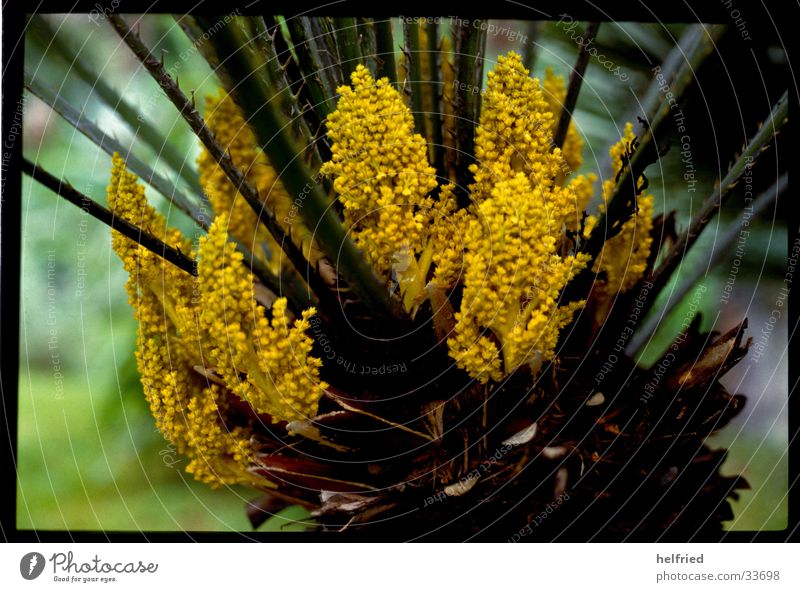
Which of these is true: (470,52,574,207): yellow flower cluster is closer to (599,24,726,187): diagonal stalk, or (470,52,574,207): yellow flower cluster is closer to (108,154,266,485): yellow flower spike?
(599,24,726,187): diagonal stalk

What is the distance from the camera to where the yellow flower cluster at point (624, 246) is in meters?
0.42

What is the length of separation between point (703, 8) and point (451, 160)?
0.76 ft

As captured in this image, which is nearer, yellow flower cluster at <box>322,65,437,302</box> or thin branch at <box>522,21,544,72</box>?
yellow flower cluster at <box>322,65,437,302</box>

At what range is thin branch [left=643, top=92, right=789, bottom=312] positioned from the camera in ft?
1.41

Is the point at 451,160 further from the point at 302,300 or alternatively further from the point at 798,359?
the point at 798,359

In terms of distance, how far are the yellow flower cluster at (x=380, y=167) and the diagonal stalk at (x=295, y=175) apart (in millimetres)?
17

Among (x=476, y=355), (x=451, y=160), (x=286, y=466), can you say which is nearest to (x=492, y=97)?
(x=451, y=160)

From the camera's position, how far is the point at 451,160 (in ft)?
1.44

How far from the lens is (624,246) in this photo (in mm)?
430

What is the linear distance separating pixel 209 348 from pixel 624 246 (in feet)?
0.86

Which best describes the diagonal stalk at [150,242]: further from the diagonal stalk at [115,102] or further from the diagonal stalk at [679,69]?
the diagonal stalk at [679,69]
